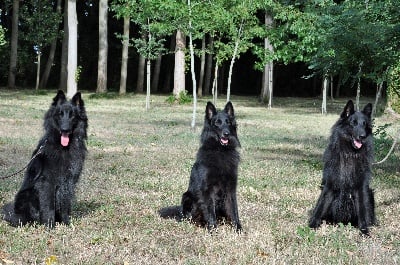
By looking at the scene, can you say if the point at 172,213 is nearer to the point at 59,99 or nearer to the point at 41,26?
the point at 59,99

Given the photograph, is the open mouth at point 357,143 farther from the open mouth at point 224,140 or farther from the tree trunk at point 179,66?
the tree trunk at point 179,66

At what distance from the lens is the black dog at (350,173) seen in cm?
688

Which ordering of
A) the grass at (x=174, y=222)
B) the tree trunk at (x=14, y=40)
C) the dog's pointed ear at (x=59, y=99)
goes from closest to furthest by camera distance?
the grass at (x=174, y=222)
the dog's pointed ear at (x=59, y=99)
the tree trunk at (x=14, y=40)

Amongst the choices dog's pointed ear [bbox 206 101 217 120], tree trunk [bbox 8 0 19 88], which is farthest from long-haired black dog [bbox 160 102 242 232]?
tree trunk [bbox 8 0 19 88]

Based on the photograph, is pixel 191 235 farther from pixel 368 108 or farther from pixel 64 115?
pixel 368 108

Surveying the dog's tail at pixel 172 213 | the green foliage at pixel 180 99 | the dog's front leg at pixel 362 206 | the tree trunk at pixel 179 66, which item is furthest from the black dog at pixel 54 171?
the green foliage at pixel 180 99

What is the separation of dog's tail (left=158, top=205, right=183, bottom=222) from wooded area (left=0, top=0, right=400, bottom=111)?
5553mm

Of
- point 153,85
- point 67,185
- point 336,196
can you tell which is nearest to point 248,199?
point 336,196

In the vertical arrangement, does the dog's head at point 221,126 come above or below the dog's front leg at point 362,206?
above

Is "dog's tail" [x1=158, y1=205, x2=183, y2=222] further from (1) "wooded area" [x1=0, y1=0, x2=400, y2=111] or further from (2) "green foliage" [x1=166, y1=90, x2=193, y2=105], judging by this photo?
(2) "green foliage" [x1=166, y1=90, x2=193, y2=105]

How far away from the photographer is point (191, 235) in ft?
21.4

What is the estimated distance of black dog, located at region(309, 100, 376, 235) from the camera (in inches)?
271

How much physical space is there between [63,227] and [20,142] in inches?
340

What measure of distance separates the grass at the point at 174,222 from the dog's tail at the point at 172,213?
13 centimetres
